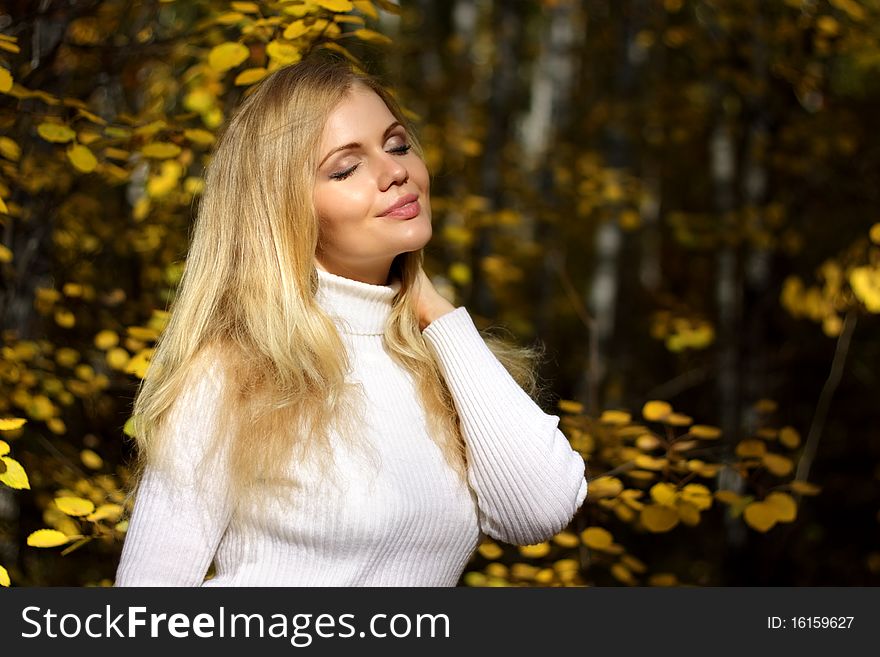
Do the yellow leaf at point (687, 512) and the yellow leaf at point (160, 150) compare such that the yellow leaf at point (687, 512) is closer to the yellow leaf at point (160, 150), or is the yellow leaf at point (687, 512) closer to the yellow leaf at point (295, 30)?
the yellow leaf at point (295, 30)

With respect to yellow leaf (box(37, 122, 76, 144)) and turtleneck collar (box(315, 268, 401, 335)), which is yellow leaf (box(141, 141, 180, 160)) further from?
turtleneck collar (box(315, 268, 401, 335))

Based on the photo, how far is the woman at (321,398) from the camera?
1.73 m

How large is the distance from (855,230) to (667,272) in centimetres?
343

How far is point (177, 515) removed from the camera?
5.58ft

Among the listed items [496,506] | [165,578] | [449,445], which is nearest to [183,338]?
[165,578]

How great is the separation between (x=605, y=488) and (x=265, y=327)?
1.20 m

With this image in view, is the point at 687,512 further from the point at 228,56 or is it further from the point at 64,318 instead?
the point at 64,318

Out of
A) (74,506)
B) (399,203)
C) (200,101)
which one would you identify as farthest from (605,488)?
(200,101)

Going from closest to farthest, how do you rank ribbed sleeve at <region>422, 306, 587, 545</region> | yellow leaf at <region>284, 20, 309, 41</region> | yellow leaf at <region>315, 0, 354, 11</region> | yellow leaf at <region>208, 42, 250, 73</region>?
ribbed sleeve at <region>422, 306, 587, 545</region>, yellow leaf at <region>315, 0, 354, 11</region>, yellow leaf at <region>284, 20, 309, 41</region>, yellow leaf at <region>208, 42, 250, 73</region>

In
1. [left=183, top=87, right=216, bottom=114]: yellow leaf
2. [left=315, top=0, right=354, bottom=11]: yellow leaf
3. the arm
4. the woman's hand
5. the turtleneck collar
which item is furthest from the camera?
[left=183, top=87, right=216, bottom=114]: yellow leaf

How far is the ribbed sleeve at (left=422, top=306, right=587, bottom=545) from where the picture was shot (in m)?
1.88

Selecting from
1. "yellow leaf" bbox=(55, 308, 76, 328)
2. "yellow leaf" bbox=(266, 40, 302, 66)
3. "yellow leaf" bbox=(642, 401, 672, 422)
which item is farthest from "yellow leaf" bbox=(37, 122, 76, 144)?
"yellow leaf" bbox=(642, 401, 672, 422)

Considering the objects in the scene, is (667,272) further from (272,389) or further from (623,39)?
(272,389)

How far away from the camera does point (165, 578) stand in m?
1.70
